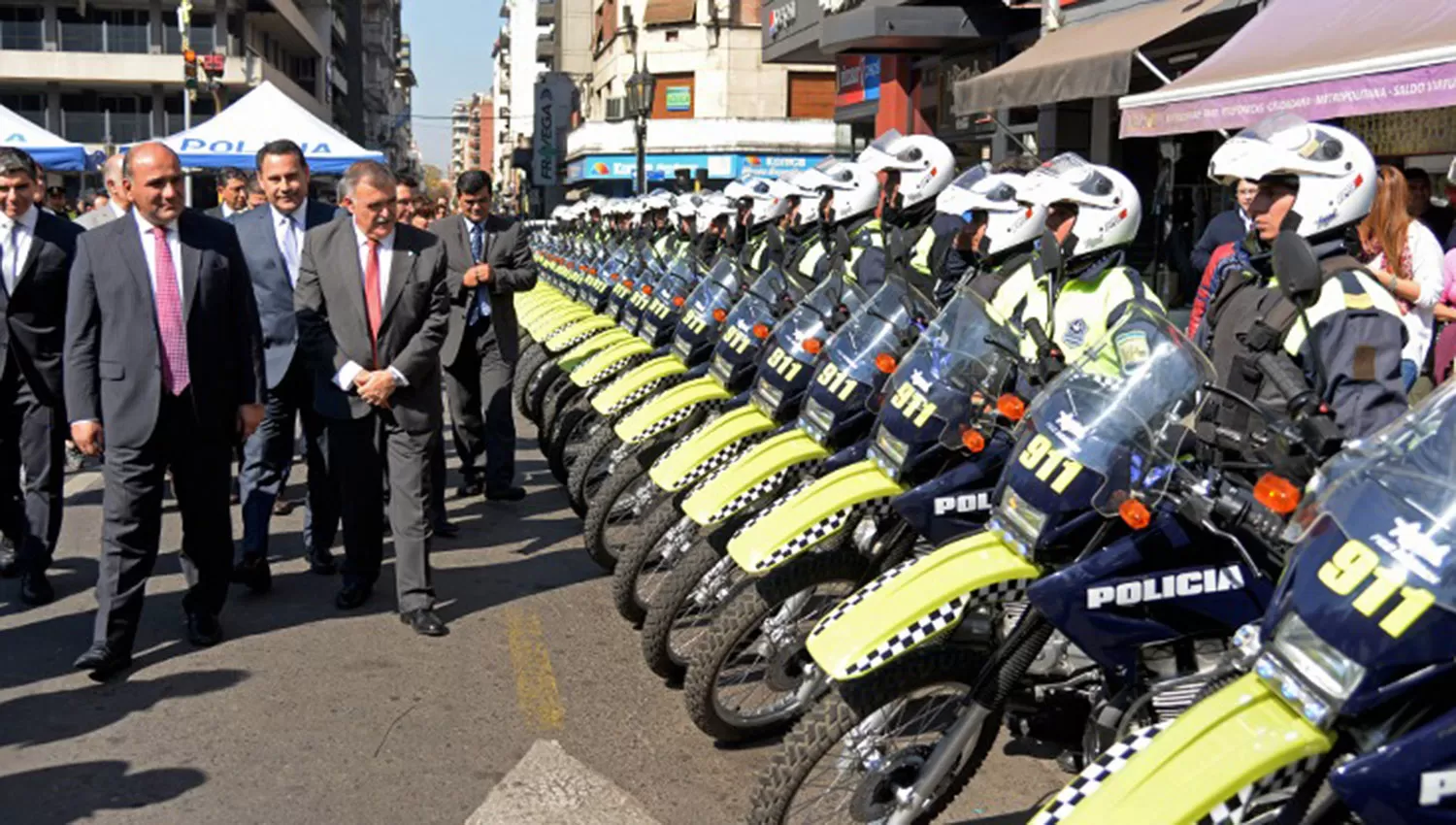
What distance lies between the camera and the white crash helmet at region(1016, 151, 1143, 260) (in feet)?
15.0

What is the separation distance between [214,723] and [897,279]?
288cm

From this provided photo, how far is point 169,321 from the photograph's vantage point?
215 inches

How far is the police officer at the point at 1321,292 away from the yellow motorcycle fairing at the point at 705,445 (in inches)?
68.6

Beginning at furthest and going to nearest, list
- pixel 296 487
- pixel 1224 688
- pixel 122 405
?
pixel 296 487
pixel 122 405
pixel 1224 688

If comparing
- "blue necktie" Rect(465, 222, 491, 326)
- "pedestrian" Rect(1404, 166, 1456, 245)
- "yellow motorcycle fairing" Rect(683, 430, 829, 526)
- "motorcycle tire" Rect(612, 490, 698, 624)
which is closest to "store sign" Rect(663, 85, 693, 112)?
"pedestrian" Rect(1404, 166, 1456, 245)

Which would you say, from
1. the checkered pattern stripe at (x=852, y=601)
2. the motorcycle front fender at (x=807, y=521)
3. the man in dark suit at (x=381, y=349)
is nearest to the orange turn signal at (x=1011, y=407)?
the checkered pattern stripe at (x=852, y=601)

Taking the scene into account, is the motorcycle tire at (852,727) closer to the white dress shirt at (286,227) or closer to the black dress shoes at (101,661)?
the black dress shoes at (101,661)

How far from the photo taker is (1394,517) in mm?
2352

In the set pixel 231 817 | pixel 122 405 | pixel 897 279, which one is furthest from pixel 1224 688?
pixel 122 405

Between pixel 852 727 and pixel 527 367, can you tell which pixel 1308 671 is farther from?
pixel 527 367

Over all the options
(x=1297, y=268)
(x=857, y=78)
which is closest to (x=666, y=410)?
(x=1297, y=268)

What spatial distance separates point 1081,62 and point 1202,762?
10552mm

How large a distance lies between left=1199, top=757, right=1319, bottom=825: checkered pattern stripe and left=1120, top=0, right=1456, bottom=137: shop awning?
580 centimetres

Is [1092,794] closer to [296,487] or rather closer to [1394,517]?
[1394,517]
